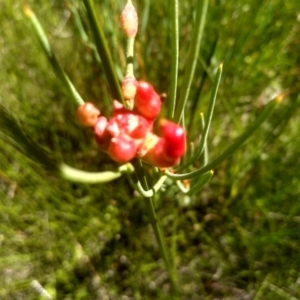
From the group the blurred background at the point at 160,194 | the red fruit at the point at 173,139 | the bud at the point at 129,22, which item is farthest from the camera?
the blurred background at the point at 160,194

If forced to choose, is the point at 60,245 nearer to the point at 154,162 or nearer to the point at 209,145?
the point at 209,145

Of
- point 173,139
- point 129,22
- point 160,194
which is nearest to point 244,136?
point 173,139

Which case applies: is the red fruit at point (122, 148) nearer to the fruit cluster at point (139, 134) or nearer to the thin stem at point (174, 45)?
the fruit cluster at point (139, 134)

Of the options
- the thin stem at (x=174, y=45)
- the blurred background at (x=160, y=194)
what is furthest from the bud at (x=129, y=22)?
the blurred background at (x=160, y=194)

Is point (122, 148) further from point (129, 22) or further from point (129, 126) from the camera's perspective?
point (129, 22)

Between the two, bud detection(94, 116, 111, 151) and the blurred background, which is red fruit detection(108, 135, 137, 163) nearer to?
bud detection(94, 116, 111, 151)

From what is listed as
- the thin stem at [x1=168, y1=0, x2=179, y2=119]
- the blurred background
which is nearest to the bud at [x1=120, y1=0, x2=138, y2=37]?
the thin stem at [x1=168, y1=0, x2=179, y2=119]

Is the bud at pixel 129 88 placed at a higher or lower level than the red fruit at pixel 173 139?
higher

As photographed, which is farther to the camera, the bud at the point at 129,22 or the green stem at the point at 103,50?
the bud at the point at 129,22
